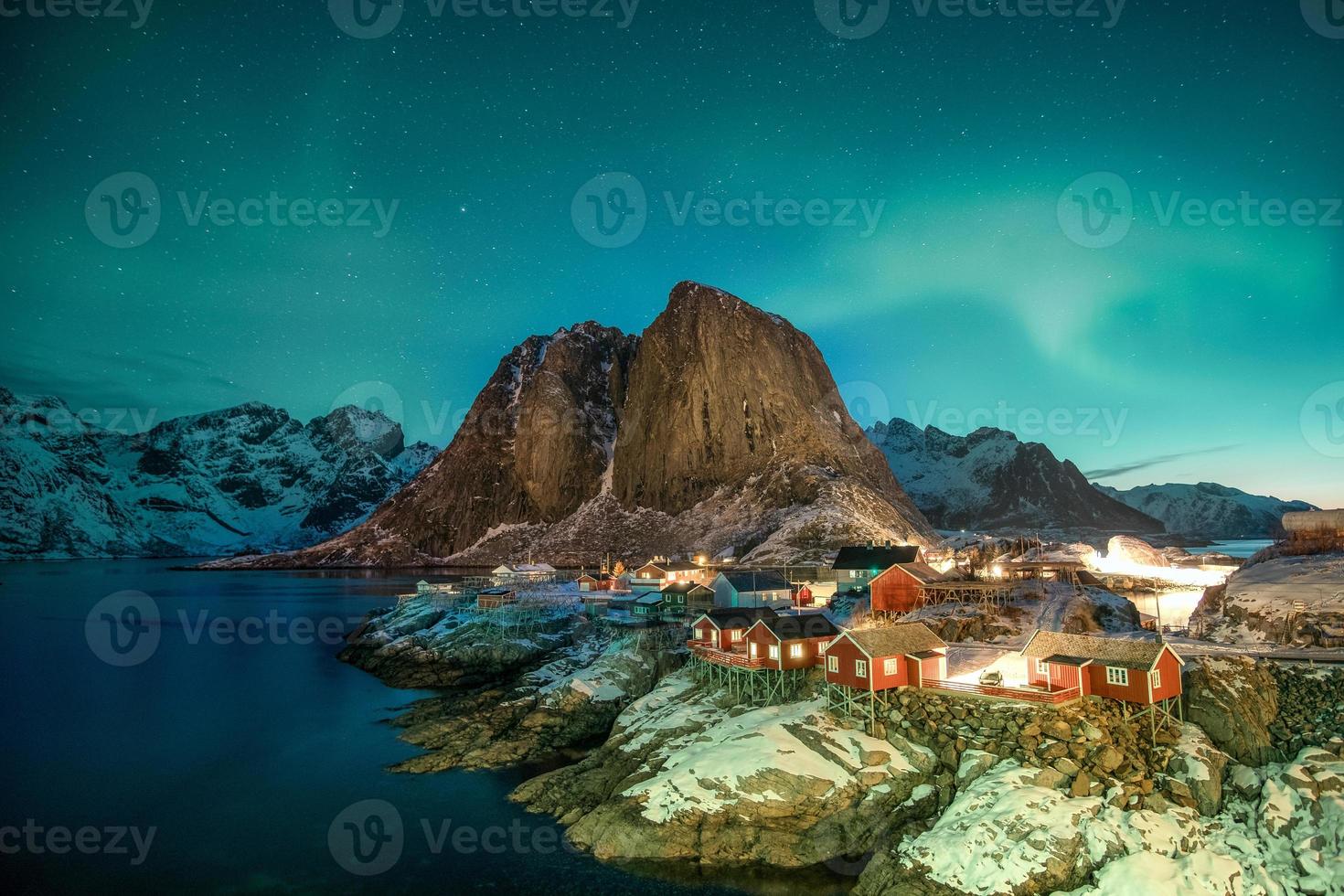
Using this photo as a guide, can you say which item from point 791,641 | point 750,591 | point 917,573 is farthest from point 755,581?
point 791,641

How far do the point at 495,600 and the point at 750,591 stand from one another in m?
29.3

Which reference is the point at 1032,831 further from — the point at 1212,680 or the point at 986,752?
the point at 1212,680

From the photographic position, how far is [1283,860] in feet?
80.2

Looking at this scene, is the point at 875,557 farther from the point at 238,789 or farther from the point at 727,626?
the point at 238,789

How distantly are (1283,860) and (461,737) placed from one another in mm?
39291

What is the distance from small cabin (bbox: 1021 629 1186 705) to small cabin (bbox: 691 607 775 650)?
16.6 meters

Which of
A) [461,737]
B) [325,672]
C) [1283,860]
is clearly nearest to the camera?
[1283,860]

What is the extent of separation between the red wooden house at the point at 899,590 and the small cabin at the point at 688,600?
20.0m

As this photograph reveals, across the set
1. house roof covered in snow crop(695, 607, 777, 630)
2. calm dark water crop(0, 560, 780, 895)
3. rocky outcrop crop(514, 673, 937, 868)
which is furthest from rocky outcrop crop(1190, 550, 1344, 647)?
calm dark water crop(0, 560, 780, 895)

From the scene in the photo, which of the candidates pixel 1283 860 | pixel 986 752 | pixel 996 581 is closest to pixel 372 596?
pixel 996 581

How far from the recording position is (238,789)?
40.1m

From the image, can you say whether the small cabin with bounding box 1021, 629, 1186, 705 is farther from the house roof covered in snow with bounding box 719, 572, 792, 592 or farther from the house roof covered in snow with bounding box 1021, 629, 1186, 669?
the house roof covered in snow with bounding box 719, 572, 792, 592

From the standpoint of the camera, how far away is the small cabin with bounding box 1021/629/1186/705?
3109 centimetres

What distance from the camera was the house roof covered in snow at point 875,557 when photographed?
75500 millimetres
